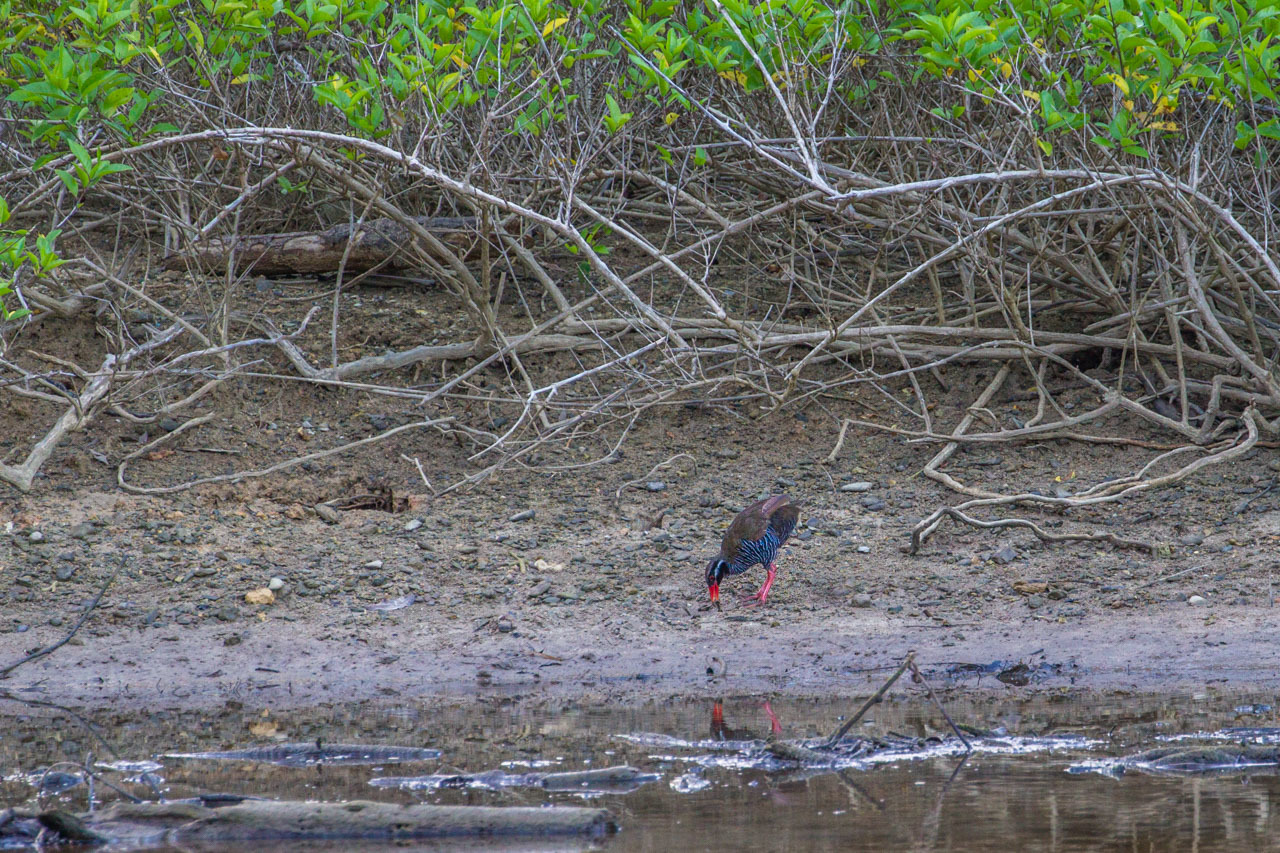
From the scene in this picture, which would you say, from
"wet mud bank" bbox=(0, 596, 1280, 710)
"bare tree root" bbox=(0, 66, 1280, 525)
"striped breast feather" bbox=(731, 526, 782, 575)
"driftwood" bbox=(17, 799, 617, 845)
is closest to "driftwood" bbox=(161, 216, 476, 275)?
"bare tree root" bbox=(0, 66, 1280, 525)

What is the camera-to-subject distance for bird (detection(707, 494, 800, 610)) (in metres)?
6.77

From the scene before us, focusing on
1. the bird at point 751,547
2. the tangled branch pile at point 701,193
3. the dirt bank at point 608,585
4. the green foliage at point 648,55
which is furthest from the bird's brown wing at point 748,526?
the green foliage at point 648,55

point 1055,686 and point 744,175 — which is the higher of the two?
point 744,175

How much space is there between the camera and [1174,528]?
731 cm

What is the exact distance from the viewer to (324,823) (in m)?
3.84

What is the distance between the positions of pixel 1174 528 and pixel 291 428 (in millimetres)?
5271

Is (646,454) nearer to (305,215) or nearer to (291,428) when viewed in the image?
(291,428)

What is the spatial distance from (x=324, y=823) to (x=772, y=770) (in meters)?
1.48

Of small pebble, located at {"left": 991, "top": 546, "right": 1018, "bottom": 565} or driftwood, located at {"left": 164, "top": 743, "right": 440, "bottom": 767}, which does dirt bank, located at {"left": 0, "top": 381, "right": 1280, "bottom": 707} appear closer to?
small pebble, located at {"left": 991, "top": 546, "right": 1018, "bottom": 565}

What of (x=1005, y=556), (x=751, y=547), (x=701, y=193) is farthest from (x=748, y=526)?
(x=701, y=193)

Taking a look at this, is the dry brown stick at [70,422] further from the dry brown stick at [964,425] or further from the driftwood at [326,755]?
the dry brown stick at [964,425]

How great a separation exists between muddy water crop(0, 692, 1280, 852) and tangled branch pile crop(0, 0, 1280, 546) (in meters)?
2.17

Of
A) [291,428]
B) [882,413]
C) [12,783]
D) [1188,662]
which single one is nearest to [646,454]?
[882,413]

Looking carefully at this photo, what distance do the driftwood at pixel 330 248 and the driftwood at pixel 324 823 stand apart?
586cm
